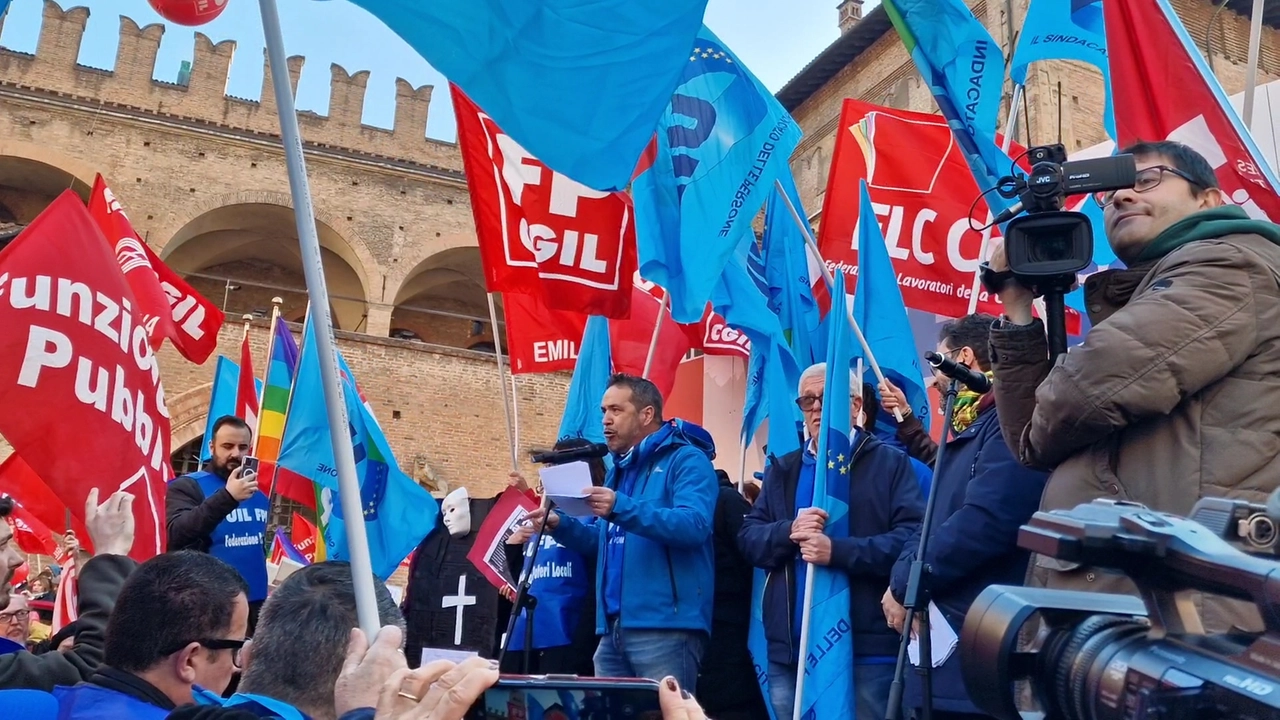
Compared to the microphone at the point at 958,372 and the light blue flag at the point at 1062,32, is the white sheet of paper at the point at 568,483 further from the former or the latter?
the light blue flag at the point at 1062,32

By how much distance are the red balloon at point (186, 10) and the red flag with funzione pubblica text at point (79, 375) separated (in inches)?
54.0

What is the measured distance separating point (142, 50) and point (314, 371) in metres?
20.7

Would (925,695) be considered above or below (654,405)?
below

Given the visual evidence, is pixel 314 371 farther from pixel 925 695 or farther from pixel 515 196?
pixel 925 695

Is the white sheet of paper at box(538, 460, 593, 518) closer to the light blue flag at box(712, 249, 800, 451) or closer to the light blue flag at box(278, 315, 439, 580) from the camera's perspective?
the light blue flag at box(278, 315, 439, 580)

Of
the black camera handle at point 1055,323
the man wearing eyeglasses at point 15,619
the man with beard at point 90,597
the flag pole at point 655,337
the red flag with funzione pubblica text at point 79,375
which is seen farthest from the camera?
the flag pole at point 655,337

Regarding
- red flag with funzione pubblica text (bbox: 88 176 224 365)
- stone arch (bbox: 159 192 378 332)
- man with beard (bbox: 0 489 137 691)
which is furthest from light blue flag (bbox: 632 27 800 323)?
stone arch (bbox: 159 192 378 332)

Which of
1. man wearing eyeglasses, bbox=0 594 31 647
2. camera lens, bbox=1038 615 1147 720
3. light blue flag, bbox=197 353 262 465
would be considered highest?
light blue flag, bbox=197 353 262 465

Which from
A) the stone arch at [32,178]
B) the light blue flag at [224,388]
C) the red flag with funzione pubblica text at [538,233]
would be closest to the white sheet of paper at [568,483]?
the red flag with funzione pubblica text at [538,233]

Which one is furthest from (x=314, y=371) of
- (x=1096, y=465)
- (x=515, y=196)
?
(x=1096, y=465)

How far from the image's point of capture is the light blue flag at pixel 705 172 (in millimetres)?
5402

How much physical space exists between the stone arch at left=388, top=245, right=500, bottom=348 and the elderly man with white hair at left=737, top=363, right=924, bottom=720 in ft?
74.6

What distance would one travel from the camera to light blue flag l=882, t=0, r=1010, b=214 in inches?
208

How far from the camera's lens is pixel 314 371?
6.87m
